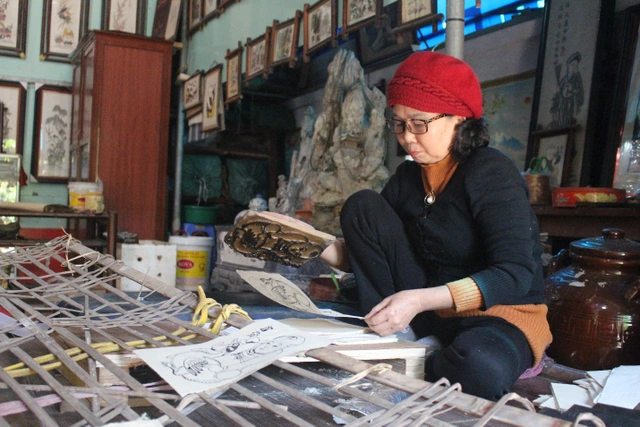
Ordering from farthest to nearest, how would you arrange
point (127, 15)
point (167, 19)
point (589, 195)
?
point (127, 15) < point (167, 19) < point (589, 195)

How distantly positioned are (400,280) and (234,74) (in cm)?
402

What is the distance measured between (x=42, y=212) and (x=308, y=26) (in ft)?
7.56

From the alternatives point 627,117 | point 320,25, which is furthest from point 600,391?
point 320,25

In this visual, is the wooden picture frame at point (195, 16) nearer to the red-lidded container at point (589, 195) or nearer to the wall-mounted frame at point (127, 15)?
the wall-mounted frame at point (127, 15)

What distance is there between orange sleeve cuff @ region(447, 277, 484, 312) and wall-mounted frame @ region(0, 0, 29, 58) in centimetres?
735

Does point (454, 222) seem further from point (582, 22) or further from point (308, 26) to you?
point (308, 26)

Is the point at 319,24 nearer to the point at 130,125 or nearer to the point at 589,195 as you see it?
the point at 589,195

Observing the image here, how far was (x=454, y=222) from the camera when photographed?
5.63 ft

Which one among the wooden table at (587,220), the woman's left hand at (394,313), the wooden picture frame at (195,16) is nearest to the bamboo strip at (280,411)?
the woman's left hand at (394,313)

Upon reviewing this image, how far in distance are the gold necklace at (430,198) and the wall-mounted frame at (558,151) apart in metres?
1.72

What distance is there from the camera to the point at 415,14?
298 cm

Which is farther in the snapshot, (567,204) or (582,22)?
(582,22)

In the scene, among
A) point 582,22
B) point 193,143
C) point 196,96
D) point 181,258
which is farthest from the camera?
point 193,143

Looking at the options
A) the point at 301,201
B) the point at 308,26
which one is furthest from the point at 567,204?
the point at 301,201
